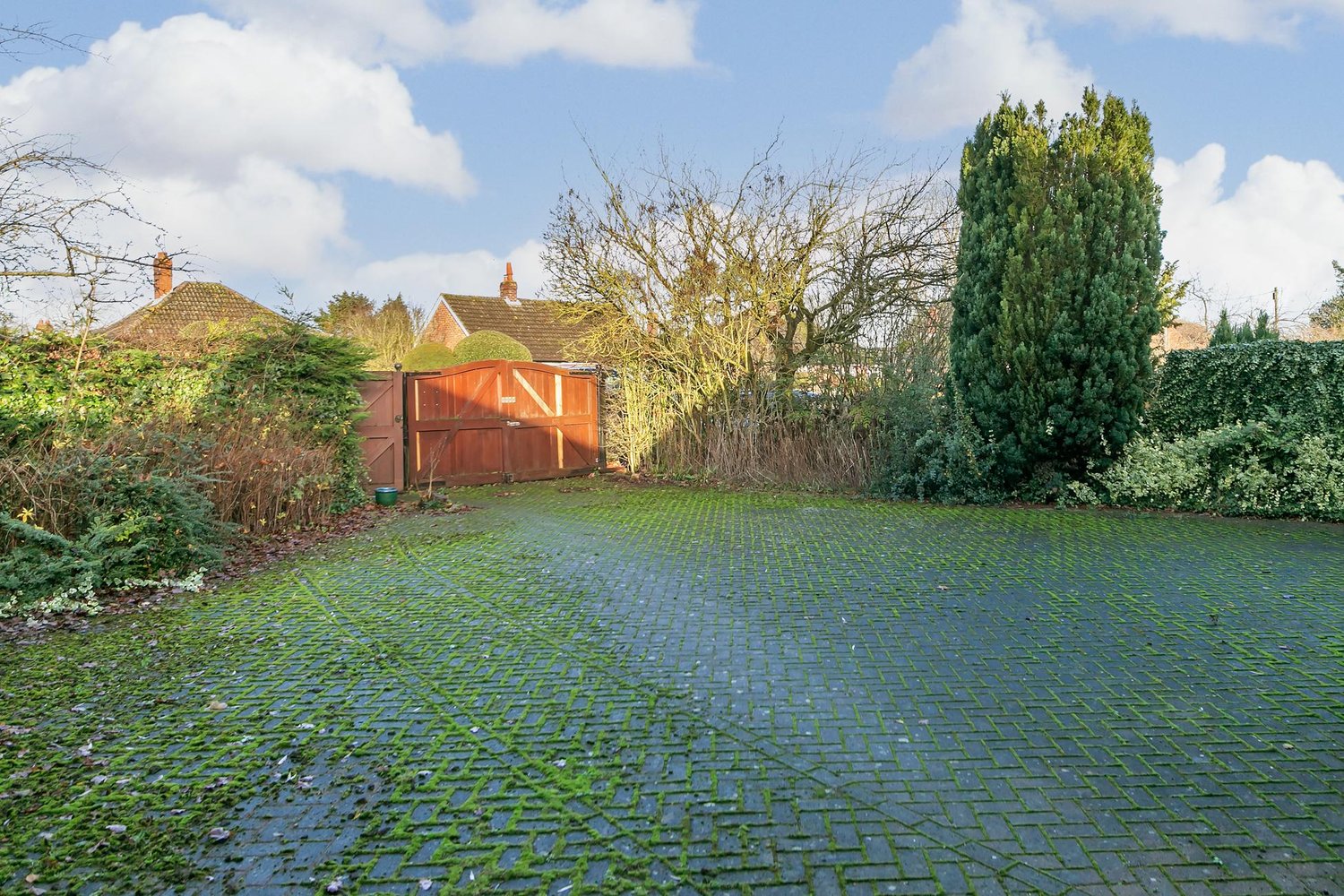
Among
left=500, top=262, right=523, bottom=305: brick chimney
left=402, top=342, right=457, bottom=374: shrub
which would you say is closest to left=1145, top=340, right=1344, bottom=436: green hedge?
left=402, top=342, right=457, bottom=374: shrub

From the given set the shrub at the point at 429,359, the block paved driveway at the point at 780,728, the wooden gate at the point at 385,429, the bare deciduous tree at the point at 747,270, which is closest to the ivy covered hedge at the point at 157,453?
the block paved driveway at the point at 780,728

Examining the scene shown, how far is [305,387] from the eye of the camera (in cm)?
979

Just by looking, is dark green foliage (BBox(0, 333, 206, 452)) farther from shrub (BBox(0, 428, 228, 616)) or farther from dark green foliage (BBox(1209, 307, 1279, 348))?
dark green foliage (BBox(1209, 307, 1279, 348))

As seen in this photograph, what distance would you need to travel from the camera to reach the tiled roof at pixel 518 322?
2547cm

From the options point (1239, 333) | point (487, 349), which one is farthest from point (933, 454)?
point (487, 349)

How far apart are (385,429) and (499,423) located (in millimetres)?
1893

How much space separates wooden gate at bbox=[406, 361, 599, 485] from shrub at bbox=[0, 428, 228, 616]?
5.11 m

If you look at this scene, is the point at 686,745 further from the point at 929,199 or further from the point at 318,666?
the point at 929,199

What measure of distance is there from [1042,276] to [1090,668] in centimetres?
629

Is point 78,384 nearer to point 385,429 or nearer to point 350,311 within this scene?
point 385,429

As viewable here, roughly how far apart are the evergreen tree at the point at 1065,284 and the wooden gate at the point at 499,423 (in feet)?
23.0

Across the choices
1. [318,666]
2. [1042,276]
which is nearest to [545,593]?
[318,666]

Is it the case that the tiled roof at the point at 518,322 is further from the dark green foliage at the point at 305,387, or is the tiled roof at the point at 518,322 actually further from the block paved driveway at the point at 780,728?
the block paved driveway at the point at 780,728

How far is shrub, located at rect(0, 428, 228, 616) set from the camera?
17.8 ft
